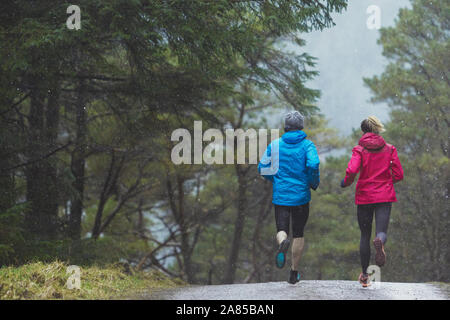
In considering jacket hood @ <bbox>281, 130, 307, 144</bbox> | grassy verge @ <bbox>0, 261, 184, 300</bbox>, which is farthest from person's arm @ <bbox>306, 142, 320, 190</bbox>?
grassy verge @ <bbox>0, 261, 184, 300</bbox>

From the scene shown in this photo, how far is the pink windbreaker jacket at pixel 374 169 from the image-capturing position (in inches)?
229

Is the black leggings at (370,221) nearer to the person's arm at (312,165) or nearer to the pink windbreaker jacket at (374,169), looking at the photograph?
the pink windbreaker jacket at (374,169)

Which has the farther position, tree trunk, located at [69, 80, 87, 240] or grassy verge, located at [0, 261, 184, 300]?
tree trunk, located at [69, 80, 87, 240]

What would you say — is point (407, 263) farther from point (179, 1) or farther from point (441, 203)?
point (179, 1)

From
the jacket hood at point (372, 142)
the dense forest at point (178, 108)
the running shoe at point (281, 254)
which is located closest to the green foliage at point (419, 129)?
the dense forest at point (178, 108)

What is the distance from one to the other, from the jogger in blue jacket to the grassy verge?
1.79m

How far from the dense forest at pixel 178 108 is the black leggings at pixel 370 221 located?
285cm

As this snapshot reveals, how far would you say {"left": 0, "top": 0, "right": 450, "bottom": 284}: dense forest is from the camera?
23.3ft

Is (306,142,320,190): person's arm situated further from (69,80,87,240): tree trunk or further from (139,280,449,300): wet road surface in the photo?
(69,80,87,240): tree trunk

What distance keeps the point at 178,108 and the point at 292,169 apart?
419 centimetres

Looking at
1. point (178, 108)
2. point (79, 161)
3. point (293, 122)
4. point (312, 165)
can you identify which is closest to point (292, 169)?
point (312, 165)

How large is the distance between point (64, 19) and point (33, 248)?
10.3 ft

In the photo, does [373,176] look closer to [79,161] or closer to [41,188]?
[41,188]

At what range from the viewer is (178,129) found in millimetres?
13055
